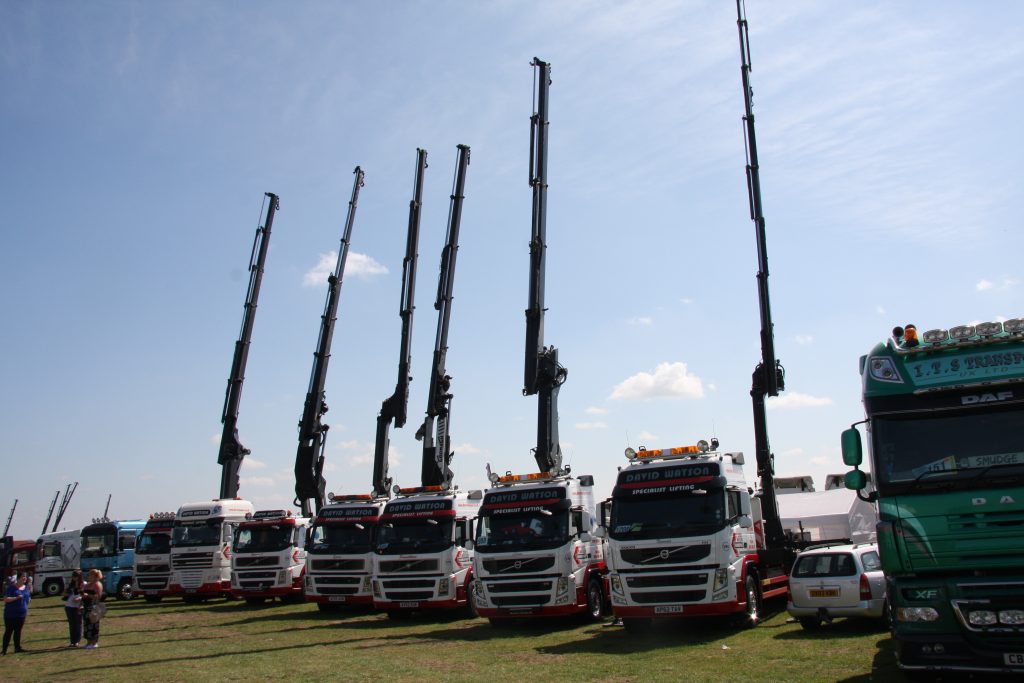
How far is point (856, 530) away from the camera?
80.4 feet

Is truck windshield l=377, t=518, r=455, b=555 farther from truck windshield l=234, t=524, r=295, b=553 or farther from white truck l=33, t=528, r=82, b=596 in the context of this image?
white truck l=33, t=528, r=82, b=596

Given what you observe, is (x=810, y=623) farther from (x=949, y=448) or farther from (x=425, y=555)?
(x=425, y=555)

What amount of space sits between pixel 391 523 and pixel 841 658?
1182 cm

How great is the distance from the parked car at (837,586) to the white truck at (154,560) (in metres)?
22.5

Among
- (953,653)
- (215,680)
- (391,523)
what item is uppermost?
(391,523)

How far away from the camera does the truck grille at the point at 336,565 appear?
853 inches

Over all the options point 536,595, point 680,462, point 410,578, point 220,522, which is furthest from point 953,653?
point 220,522

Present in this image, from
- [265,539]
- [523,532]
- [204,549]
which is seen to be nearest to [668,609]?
[523,532]

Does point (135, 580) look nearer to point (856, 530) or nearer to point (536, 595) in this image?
point (536, 595)

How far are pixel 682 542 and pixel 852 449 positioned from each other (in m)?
5.69

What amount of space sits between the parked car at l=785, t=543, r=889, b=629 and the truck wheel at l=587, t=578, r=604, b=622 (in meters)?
4.67

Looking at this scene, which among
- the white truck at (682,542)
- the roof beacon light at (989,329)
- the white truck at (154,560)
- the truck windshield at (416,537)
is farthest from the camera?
the white truck at (154,560)

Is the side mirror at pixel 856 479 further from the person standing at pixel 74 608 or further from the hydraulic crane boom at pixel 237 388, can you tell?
the hydraulic crane boom at pixel 237 388

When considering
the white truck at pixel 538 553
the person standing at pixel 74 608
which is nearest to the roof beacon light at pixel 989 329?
the white truck at pixel 538 553
